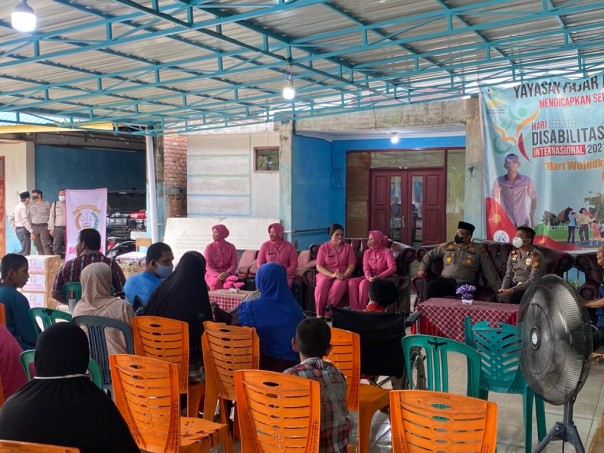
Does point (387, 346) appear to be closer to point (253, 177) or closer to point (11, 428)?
point (11, 428)

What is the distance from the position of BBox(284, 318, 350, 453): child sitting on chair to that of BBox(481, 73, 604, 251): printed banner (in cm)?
628

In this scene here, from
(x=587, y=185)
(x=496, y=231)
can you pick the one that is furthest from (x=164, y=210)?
(x=587, y=185)

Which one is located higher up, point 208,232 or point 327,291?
point 208,232

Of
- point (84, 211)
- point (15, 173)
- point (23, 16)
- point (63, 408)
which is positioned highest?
point (23, 16)

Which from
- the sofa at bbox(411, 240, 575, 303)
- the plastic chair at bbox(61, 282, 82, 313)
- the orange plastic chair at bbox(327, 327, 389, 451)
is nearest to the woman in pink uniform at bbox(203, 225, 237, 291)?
the sofa at bbox(411, 240, 575, 303)

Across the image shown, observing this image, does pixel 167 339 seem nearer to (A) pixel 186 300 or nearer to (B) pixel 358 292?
(A) pixel 186 300

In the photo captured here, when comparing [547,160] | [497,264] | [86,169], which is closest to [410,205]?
[547,160]

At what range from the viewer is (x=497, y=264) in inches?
302

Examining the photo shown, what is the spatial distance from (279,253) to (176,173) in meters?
5.32

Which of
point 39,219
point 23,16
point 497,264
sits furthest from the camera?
point 39,219

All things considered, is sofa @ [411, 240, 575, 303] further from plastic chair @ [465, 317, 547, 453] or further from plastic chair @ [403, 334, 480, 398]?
plastic chair @ [403, 334, 480, 398]

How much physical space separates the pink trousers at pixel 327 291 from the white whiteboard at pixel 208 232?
3.40m

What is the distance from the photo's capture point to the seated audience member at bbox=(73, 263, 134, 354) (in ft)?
12.8

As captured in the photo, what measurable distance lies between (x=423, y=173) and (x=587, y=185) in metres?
4.62
